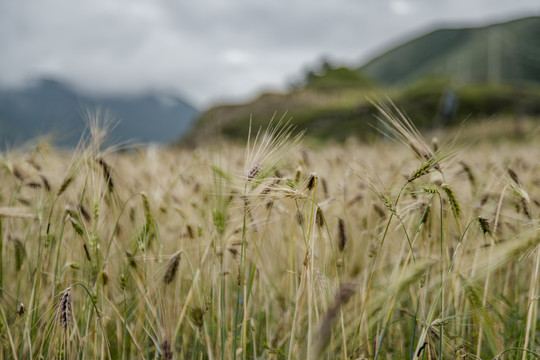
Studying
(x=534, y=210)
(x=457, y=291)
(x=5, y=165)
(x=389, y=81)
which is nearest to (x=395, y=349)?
(x=457, y=291)

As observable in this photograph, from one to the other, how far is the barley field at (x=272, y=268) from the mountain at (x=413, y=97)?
0.33m

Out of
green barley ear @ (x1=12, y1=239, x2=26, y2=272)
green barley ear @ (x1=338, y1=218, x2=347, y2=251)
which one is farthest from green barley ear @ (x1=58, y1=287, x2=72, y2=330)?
green barley ear @ (x1=338, y1=218, x2=347, y2=251)

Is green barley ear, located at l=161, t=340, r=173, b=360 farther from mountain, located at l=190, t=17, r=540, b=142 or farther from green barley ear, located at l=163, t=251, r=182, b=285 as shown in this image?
mountain, located at l=190, t=17, r=540, b=142

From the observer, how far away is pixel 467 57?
84.9 metres

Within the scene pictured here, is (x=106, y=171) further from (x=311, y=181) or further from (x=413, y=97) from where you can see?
(x=413, y=97)

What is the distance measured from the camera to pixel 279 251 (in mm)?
2412

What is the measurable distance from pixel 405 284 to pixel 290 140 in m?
0.75

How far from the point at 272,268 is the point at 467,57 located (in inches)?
4010

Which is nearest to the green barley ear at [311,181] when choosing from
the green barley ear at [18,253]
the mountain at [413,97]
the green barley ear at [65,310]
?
the mountain at [413,97]

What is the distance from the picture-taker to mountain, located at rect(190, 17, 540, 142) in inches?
658

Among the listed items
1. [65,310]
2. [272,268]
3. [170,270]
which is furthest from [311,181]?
[272,268]

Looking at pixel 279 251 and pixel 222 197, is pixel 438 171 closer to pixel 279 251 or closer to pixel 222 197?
pixel 222 197

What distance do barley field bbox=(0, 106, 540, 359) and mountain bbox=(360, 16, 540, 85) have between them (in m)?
43.2

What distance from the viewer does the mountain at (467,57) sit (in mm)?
73000
